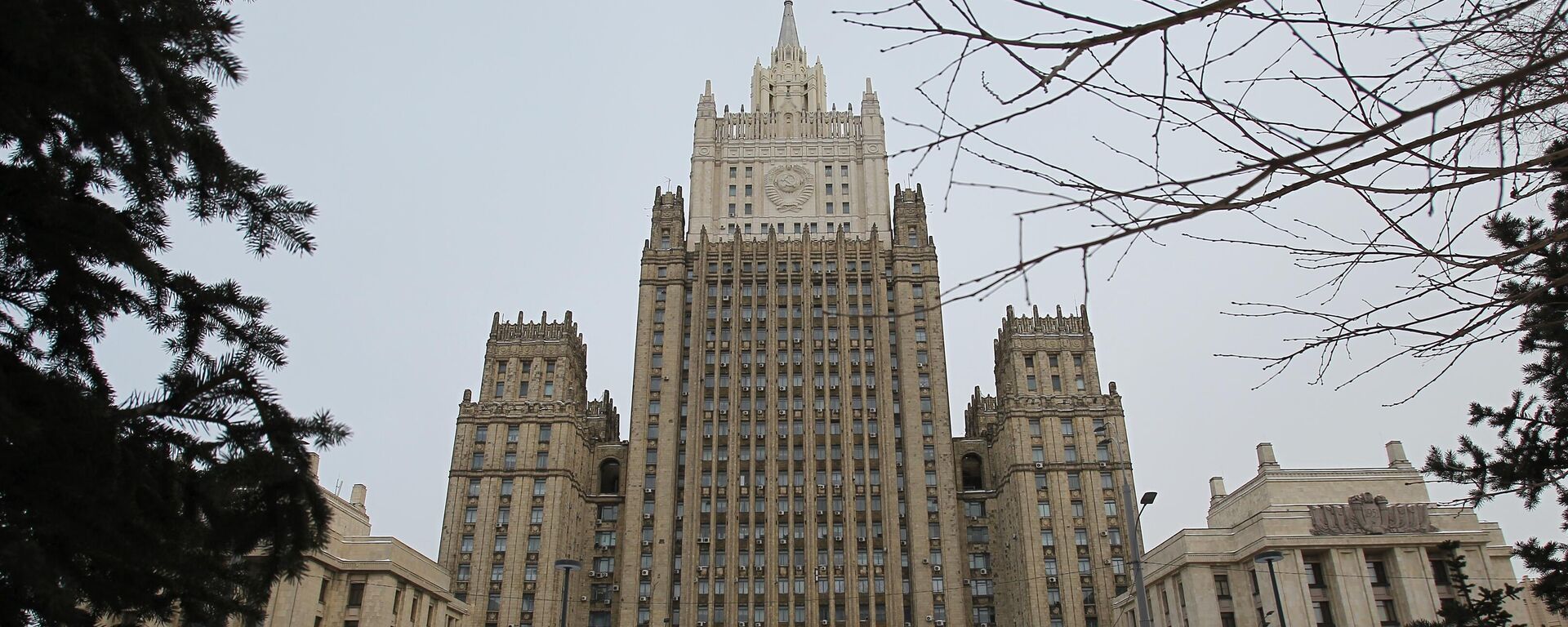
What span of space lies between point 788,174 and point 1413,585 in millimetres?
57042

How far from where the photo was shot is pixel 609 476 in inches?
3339

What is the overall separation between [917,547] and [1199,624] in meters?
22.7

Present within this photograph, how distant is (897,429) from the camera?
253 ft

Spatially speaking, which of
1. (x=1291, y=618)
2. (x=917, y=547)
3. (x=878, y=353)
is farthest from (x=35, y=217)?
(x=878, y=353)

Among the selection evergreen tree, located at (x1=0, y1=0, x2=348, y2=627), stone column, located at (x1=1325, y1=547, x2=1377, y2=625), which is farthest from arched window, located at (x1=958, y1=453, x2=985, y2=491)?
evergreen tree, located at (x1=0, y1=0, x2=348, y2=627)

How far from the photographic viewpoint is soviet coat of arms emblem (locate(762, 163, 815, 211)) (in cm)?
9056

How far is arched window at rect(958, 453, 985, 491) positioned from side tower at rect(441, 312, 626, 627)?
2810 cm

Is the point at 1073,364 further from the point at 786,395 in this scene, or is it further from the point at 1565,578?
the point at 1565,578

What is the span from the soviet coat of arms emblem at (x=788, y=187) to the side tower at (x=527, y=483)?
20.6 m

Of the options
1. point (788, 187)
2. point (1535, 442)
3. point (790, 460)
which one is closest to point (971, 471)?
point (790, 460)

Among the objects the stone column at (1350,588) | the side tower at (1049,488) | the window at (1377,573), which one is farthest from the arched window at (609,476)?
the window at (1377,573)

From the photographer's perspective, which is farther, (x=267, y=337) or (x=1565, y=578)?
(x=1565, y=578)

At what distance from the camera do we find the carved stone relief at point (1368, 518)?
50812mm

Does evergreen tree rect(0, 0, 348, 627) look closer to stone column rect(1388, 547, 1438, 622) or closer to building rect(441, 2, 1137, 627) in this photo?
stone column rect(1388, 547, 1438, 622)
